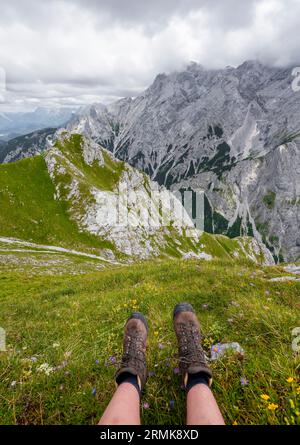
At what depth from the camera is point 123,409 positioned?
3705 mm

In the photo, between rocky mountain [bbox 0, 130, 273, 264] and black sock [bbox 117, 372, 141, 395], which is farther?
rocky mountain [bbox 0, 130, 273, 264]

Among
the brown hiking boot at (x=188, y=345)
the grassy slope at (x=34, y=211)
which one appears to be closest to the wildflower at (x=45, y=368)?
the brown hiking boot at (x=188, y=345)

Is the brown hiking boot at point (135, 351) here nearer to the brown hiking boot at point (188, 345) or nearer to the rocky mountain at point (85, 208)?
the brown hiking boot at point (188, 345)

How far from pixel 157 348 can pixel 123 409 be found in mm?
2375

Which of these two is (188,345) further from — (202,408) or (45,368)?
(45,368)

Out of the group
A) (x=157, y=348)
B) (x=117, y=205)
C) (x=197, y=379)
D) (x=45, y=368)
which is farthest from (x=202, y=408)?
(x=117, y=205)

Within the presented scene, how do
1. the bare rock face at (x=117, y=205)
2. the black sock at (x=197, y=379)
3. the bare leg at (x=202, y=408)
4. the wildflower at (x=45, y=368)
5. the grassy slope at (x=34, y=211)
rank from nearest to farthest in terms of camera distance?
the bare leg at (x=202, y=408) → the black sock at (x=197, y=379) → the wildflower at (x=45, y=368) → the grassy slope at (x=34, y=211) → the bare rock face at (x=117, y=205)

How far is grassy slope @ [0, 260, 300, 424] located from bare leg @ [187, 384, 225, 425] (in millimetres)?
322

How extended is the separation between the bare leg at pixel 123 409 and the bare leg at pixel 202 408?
0.74 meters

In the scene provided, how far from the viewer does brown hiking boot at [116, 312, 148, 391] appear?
448 centimetres

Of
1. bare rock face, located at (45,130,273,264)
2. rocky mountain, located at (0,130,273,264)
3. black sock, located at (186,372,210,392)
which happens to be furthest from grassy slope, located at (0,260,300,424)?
bare rock face, located at (45,130,273,264)

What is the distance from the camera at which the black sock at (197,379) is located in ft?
14.0

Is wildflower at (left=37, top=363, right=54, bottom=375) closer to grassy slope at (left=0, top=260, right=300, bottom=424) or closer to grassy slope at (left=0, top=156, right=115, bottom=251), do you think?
grassy slope at (left=0, top=260, right=300, bottom=424)
